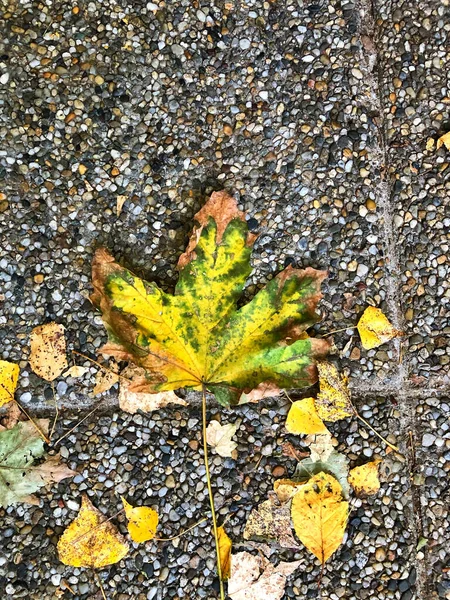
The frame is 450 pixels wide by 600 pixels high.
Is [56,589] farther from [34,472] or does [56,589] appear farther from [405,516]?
[405,516]

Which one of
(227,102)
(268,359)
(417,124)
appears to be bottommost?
(268,359)

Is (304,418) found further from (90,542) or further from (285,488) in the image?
(90,542)

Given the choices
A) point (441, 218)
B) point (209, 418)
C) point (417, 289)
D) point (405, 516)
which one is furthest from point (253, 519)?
point (441, 218)

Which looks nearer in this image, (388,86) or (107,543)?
(107,543)

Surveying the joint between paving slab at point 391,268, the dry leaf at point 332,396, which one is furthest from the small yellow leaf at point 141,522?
the joint between paving slab at point 391,268

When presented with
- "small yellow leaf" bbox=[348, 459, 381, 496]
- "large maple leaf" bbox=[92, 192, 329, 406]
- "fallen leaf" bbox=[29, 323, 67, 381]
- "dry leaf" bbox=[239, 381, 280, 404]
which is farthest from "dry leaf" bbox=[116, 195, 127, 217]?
"small yellow leaf" bbox=[348, 459, 381, 496]

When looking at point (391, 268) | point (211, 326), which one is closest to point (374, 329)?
point (391, 268)

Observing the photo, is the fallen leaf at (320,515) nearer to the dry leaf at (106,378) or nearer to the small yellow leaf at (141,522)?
the small yellow leaf at (141,522)

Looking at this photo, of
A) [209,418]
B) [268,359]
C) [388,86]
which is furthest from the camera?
[388,86]
